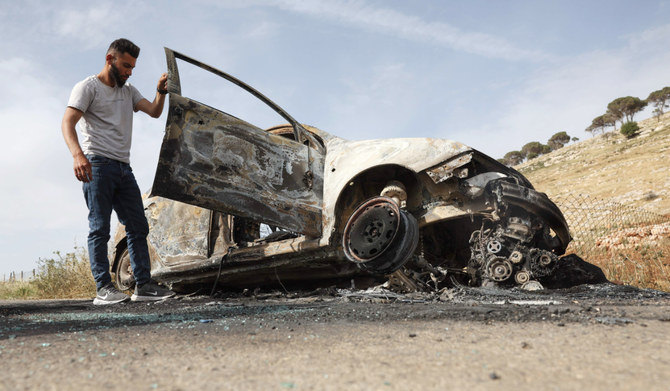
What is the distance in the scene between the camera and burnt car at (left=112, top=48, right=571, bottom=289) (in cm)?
356

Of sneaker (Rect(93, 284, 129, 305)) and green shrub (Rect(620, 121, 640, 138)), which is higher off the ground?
green shrub (Rect(620, 121, 640, 138))

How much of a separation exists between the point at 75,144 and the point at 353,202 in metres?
2.33

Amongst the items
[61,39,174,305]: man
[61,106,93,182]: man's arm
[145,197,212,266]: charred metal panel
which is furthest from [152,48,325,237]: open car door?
[145,197,212,266]: charred metal panel

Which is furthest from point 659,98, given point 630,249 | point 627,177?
point 630,249

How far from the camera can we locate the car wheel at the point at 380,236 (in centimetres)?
328

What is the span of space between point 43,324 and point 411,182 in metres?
2.86

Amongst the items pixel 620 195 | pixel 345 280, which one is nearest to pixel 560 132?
A: pixel 620 195

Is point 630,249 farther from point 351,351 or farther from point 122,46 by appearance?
point 122,46

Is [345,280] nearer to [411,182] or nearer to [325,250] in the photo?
[325,250]

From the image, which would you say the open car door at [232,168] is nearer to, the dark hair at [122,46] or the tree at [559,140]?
the dark hair at [122,46]

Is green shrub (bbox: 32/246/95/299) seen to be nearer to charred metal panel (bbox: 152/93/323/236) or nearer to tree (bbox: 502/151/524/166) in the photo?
charred metal panel (bbox: 152/93/323/236)

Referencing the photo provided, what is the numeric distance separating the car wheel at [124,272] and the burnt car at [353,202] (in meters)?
1.87

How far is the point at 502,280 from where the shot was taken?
3.63 metres

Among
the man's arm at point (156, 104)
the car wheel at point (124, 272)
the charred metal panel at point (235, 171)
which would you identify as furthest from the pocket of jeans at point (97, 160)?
the car wheel at point (124, 272)
